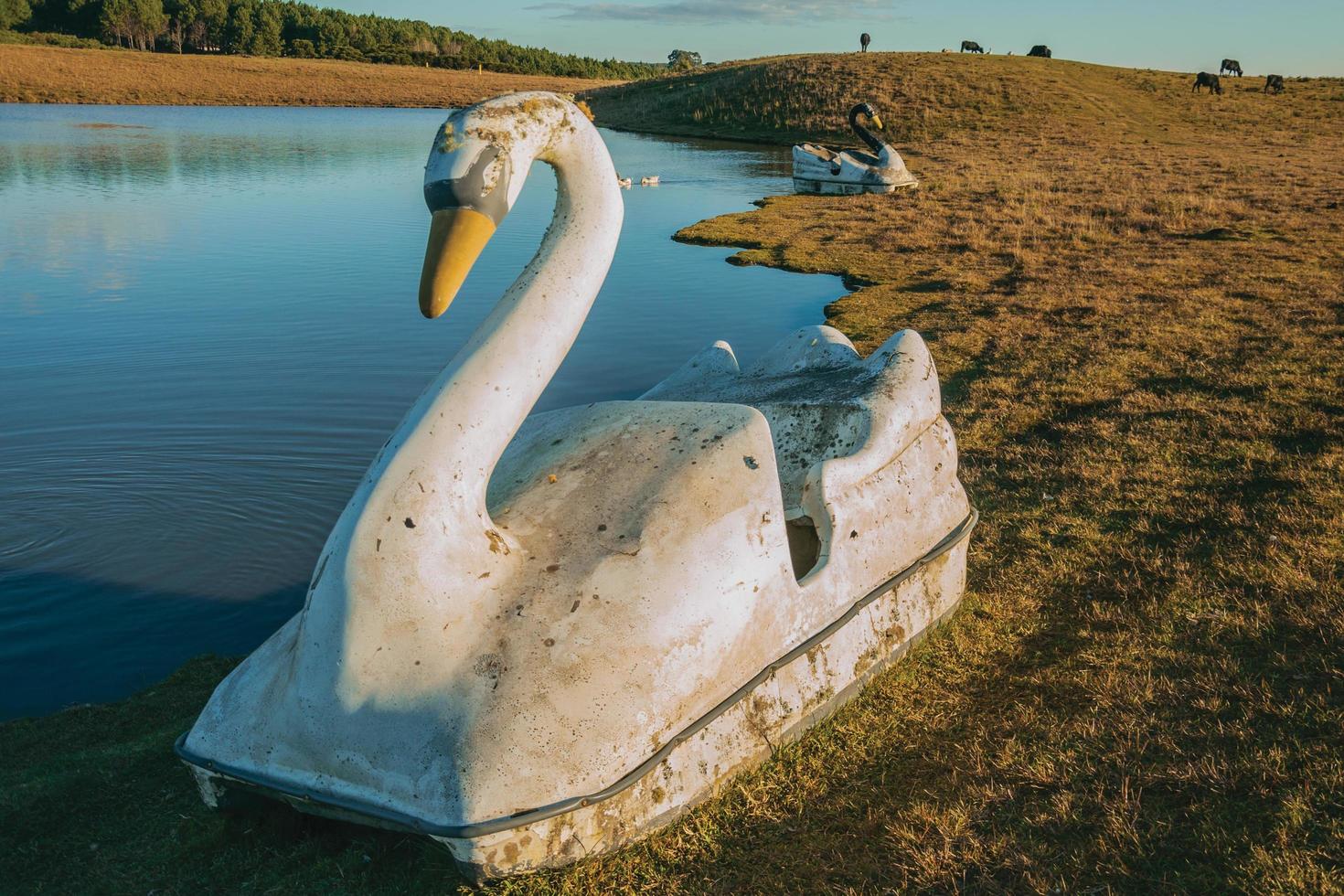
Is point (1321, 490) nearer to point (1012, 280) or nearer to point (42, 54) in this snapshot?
point (1012, 280)

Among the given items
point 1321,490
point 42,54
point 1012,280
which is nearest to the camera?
point 1321,490

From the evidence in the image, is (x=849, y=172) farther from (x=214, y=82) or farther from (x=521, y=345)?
(x=214, y=82)

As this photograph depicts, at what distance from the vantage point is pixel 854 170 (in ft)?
83.8

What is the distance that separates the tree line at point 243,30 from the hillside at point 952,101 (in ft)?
188

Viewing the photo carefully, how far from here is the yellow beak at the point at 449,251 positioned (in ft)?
11.8

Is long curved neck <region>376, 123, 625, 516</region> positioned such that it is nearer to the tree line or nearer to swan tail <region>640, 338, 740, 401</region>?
swan tail <region>640, 338, 740, 401</region>

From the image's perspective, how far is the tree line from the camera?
323ft

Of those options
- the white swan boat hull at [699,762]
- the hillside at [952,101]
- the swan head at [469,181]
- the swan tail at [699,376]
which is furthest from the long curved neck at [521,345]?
the hillside at [952,101]

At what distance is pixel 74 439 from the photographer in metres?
9.24

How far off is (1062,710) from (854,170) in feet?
74.3

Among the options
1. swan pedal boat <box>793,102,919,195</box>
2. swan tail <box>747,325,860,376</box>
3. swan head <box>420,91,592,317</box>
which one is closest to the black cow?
swan pedal boat <box>793,102,919,195</box>

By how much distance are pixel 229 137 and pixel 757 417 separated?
4494cm

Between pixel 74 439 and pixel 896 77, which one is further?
pixel 896 77

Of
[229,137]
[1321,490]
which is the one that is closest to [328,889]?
[1321,490]
